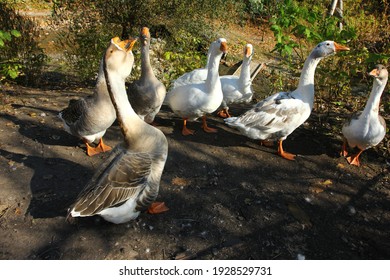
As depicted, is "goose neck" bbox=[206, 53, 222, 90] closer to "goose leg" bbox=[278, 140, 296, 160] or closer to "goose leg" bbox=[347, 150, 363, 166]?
"goose leg" bbox=[278, 140, 296, 160]

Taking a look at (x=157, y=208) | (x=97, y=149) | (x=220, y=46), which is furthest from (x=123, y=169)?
(x=220, y=46)

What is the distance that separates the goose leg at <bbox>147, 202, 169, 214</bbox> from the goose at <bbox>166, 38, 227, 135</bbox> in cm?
169

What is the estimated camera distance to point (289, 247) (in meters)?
2.97

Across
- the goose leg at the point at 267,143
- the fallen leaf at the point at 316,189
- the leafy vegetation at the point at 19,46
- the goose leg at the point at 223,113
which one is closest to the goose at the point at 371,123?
the fallen leaf at the point at 316,189

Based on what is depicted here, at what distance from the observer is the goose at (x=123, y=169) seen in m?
2.64

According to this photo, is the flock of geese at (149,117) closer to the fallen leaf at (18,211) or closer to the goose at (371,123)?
the goose at (371,123)

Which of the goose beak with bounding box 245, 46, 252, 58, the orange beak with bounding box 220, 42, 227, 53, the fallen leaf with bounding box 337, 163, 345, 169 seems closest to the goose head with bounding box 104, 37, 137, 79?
the orange beak with bounding box 220, 42, 227, 53

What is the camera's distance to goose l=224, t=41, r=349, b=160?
161 inches

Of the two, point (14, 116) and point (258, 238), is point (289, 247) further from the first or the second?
point (14, 116)

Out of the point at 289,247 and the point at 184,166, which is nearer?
the point at 289,247

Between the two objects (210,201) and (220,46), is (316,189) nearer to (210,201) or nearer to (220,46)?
(210,201)

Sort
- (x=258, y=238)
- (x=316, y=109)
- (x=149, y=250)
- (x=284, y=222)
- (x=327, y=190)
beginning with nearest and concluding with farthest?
(x=149, y=250)
(x=258, y=238)
(x=284, y=222)
(x=327, y=190)
(x=316, y=109)

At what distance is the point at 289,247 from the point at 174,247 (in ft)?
3.56

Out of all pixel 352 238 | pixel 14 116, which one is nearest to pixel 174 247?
pixel 352 238
